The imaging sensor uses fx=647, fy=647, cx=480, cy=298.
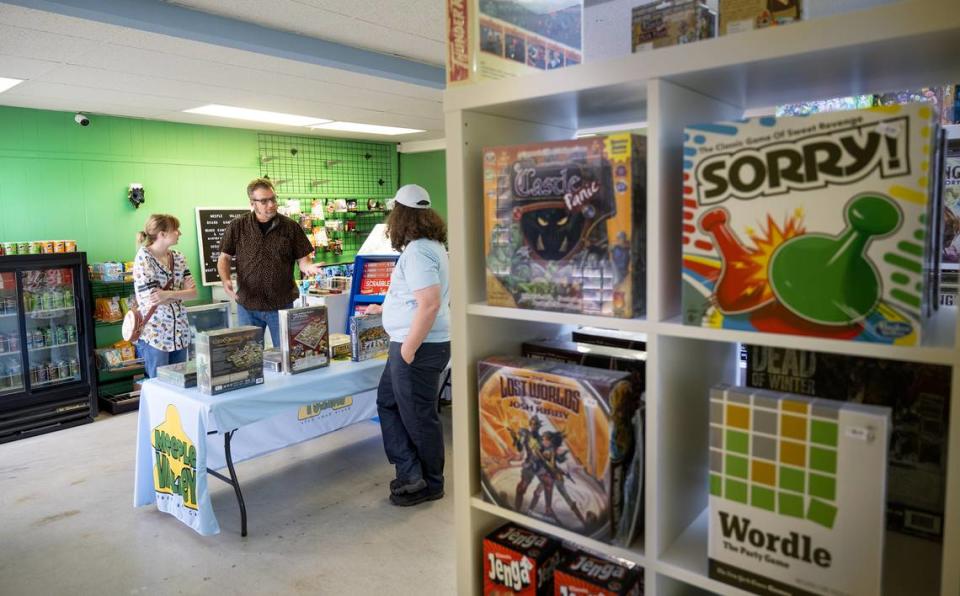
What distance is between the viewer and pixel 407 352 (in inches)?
132

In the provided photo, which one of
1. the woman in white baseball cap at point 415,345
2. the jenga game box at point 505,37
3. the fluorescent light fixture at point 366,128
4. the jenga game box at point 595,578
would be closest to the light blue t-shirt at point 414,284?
the woman in white baseball cap at point 415,345

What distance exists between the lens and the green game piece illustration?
100 cm

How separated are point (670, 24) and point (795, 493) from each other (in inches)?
36.4

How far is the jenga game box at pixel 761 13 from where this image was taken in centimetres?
119

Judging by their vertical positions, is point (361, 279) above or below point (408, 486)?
above

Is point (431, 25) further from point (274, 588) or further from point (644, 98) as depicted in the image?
point (274, 588)

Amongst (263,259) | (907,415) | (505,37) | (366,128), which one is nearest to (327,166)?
(366,128)

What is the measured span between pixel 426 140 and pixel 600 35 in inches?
187

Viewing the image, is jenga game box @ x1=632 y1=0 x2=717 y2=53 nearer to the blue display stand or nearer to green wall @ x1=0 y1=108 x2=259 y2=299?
the blue display stand

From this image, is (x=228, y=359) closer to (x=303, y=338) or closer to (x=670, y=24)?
(x=303, y=338)

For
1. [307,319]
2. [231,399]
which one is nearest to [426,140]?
[307,319]

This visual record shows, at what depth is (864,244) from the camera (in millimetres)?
1010

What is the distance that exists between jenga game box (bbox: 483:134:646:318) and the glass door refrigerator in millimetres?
5286

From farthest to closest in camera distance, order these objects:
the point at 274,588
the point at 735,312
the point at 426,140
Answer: the point at 426,140 → the point at 274,588 → the point at 735,312
